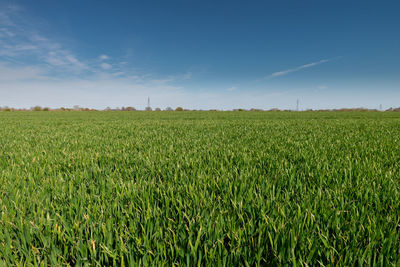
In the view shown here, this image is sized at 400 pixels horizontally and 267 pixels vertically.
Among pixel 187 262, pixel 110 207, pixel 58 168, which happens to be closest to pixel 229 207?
pixel 187 262

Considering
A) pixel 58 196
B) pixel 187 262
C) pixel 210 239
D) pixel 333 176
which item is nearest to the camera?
pixel 187 262

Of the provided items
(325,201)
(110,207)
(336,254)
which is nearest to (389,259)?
(336,254)

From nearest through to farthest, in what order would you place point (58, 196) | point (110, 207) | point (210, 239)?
point (210, 239), point (110, 207), point (58, 196)

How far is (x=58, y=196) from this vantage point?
1495 mm

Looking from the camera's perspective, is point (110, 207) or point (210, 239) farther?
point (110, 207)

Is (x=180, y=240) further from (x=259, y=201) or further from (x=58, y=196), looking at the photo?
(x=58, y=196)

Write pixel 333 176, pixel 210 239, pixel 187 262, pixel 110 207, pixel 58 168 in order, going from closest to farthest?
pixel 187 262, pixel 210 239, pixel 110 207, pixel 333 176, pixel 58 168

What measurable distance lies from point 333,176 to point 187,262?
1.68 meters

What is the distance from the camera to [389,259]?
2.90 ft

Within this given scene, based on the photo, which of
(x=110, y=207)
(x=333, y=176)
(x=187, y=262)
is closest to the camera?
(x=187, y=262)

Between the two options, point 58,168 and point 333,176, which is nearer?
point 333,176

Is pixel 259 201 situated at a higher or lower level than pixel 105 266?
higher

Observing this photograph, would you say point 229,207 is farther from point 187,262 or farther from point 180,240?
point 187,262

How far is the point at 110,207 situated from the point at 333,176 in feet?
6.33
